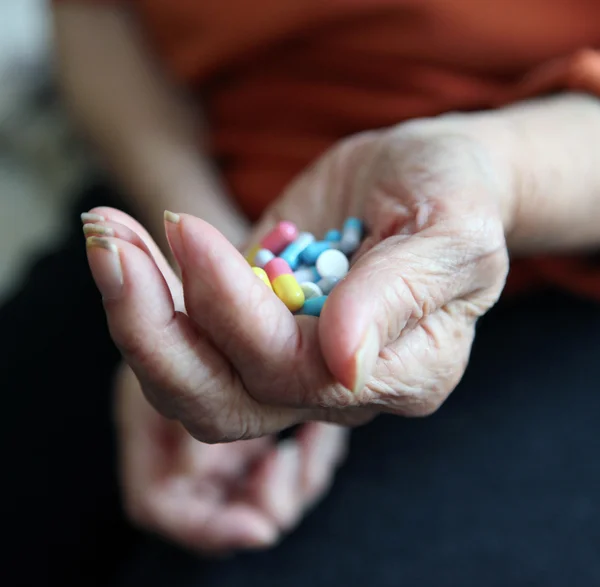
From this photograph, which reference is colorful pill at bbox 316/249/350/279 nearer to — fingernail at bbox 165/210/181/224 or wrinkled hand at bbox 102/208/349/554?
fingernail at bbox 165/210/181/224

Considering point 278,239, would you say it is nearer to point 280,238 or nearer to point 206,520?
point 280,238

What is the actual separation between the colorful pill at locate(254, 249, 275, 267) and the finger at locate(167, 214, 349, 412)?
0.17 metres

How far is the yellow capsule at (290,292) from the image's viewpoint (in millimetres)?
634

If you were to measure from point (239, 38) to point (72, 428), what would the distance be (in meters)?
0.69

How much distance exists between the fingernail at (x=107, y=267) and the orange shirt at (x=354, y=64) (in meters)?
0.62

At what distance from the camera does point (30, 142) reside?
1.82 m

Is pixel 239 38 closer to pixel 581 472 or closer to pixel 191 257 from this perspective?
pixel 191 257

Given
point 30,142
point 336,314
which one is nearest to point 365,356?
point 336,314

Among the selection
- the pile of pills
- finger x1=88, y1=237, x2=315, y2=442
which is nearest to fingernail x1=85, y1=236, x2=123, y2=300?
finger x1=88, y1=237, x2=315, y2=442

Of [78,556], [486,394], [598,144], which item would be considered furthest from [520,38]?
[78,556]

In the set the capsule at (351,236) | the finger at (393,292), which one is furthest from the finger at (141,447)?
the finger at (393,292)

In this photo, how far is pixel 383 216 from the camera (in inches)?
27.5

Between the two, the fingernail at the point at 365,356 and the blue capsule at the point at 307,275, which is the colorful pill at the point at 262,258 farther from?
the fingernail at the point at 365,356

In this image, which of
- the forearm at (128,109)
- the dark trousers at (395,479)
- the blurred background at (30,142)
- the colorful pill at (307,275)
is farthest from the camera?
the blurred background at (30,142)
